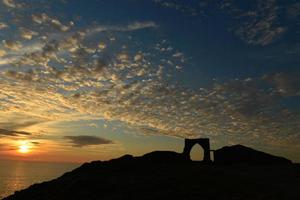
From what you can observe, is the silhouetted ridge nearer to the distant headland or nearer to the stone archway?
the stone archway

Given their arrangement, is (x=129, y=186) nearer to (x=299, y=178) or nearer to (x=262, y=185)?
(x=262, y=185)

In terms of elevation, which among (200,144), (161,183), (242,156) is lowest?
(161,183)

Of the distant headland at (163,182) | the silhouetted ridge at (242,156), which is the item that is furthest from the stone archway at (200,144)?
the distant headland at (163,182)

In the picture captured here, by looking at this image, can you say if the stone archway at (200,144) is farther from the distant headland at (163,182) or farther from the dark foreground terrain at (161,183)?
the dark foreground terrain at (161,183)

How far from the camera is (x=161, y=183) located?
34250 mm

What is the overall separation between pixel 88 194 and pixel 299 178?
20558 millimetres

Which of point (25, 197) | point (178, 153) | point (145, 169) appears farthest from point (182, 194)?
→ point (178, 153)

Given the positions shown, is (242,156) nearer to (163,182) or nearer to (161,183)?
(163,182)

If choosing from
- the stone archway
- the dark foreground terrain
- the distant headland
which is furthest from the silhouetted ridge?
the dark foreground terrain

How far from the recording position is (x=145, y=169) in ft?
135

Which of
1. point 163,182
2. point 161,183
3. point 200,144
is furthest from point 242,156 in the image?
point 161,183

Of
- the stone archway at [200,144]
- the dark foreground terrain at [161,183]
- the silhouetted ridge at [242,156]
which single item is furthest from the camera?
the stone archway at [200,144]

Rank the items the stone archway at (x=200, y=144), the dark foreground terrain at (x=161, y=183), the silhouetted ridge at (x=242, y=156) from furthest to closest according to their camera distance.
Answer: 1. the stone archway at (x=200, y=144)
2. the silhouetted ridge at (x=242, y=156)
3. the dark foreground terrain at (x=161, y=183)

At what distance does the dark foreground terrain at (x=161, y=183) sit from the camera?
30.5 m
